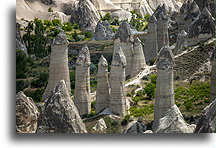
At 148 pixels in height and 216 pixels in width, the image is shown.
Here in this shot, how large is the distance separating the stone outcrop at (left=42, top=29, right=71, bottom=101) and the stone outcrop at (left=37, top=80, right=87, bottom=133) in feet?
12.7

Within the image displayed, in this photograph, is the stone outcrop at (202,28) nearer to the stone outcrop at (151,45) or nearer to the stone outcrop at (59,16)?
the stone outcrop at (151,45)

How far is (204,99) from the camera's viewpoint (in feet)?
32.5

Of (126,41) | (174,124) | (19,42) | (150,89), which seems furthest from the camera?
(126,41)

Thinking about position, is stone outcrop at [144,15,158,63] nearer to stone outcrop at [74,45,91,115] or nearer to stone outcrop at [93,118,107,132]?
stone outcrop at [74,45,91,115]

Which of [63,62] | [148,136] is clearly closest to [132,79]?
[63,62]

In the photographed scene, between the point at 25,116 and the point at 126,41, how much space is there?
6.92 meters

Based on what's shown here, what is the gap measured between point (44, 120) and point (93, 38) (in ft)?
19.8

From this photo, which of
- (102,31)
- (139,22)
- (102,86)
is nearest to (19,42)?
(102,86)

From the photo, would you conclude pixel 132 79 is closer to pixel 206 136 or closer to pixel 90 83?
pixel 90 83

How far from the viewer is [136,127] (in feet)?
32.5

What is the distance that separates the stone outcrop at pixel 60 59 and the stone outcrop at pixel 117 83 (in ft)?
3.83

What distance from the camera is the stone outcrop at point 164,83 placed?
10.8m

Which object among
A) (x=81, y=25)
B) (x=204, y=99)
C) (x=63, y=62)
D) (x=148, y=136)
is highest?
(x=81, y=25)

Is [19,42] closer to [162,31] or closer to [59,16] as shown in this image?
[59,16]
